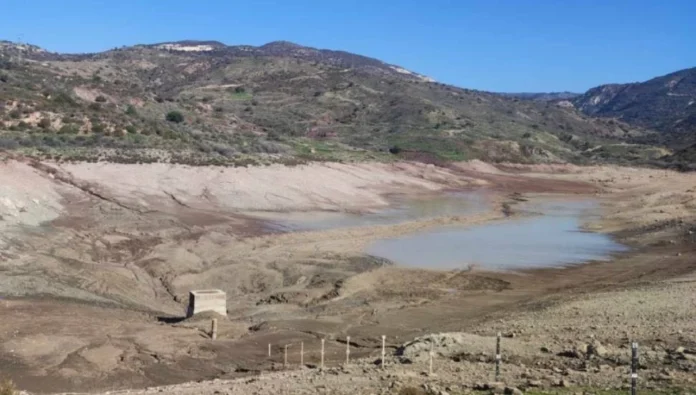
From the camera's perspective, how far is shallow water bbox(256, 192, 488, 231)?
1614 inches

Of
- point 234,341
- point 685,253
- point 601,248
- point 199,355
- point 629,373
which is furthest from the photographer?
point 601,248

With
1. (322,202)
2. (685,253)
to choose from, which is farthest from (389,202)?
(685,253)

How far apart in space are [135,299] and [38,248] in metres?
6.24

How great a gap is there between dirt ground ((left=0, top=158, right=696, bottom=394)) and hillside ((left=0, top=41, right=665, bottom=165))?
7.83 meters

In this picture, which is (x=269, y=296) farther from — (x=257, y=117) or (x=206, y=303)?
(x=257, y=117)

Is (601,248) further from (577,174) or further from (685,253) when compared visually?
(577,174)

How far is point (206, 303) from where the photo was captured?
Result: 21172mm

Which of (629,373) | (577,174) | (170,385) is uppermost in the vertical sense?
(577,174)

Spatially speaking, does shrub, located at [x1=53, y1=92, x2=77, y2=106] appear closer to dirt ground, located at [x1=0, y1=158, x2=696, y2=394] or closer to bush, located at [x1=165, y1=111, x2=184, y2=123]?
bush, located at [x1=165, y1=111, x2=184, y2=123]

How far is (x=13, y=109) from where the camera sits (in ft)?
173

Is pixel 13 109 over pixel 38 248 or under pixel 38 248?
over

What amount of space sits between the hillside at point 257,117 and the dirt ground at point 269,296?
7.83 meters

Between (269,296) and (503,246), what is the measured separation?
15778mm

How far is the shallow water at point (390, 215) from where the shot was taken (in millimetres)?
41000
